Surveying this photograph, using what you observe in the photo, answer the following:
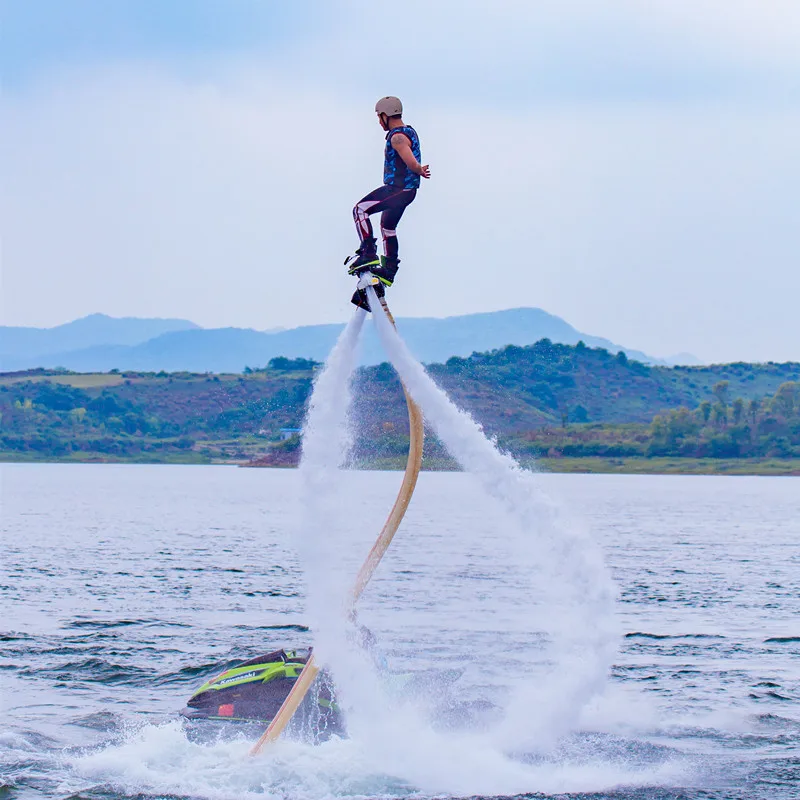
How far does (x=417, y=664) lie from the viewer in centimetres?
3108

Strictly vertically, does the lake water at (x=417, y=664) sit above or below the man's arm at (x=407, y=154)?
below

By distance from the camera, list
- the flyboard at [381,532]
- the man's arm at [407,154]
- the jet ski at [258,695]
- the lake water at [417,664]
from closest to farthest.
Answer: the man's arm at [407,154] → the flyboard at [381,532] → the lake water at [417,664] → the jet ski at [258,695]

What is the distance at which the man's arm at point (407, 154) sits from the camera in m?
18.4

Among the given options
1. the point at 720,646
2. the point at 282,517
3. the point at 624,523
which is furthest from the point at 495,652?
the point at 282,517

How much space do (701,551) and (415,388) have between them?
53.6 meters

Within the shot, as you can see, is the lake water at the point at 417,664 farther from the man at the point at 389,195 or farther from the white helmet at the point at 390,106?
the white helmet at the point at 390,106

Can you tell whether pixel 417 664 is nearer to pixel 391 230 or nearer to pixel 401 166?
pixel 391 230

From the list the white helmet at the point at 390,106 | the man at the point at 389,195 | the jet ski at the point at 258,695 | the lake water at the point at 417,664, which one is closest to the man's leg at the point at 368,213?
the man at the point at 389,195

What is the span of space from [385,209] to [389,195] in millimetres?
212

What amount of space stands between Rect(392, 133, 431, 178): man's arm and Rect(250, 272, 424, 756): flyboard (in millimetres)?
1694

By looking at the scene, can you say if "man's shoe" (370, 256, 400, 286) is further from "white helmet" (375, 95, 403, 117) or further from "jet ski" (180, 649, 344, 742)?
"jet ski" (180, 649, 344, 742)

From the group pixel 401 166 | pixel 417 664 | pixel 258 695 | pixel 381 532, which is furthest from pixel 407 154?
pixel 417 664

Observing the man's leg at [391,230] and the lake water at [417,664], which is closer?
the man's leg at [391,230]

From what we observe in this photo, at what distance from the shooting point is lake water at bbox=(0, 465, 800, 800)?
20.6 meters
